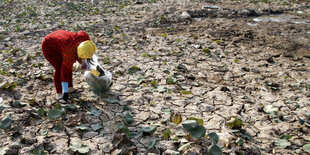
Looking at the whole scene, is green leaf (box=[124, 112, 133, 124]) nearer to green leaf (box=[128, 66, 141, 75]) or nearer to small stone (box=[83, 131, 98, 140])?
small stone (box=[83, 131, 98, 140])

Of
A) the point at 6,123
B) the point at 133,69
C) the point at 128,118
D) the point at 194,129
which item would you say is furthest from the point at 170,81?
the point at 6,123

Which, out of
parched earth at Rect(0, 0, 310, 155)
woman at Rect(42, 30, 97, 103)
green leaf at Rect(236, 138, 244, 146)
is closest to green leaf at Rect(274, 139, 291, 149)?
parched earth at Rect(0, 0, 310, 155)

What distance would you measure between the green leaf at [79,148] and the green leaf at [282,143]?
2.00 m

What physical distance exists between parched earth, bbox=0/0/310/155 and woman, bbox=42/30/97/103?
403mm

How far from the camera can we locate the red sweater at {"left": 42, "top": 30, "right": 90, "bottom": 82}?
119 inches

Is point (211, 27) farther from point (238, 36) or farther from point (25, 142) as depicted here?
point (25, 142)

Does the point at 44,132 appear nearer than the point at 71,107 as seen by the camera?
Yes

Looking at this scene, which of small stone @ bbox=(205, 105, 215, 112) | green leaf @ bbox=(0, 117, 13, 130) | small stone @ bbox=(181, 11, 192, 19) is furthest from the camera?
small stone @ bbox=(181, 11, 192, 19)

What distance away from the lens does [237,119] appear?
9.64 feet

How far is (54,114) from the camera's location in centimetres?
298

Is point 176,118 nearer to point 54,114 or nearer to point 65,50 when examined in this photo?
point 54,114

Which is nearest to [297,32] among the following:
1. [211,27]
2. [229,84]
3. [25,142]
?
[211,27]

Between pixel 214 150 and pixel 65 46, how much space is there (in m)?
2.07

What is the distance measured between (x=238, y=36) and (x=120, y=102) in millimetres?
4198
